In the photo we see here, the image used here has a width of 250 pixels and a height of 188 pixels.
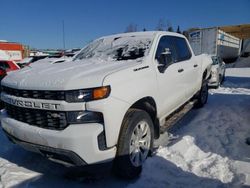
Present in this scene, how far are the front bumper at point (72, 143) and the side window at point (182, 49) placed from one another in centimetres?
258

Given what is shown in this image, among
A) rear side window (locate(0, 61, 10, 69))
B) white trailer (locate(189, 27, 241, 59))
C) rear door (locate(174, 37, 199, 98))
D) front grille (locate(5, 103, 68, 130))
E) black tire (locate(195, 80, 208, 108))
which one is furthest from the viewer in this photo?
white trailer (locate(189, 27, 241, 59))

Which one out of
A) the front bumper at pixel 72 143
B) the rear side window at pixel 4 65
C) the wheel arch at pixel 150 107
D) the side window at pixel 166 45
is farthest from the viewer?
the rear side window at pixel 4 65

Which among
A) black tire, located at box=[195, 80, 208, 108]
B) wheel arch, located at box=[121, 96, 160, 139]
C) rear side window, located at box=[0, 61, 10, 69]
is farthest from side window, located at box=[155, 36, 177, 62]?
rear side window, located at box=[0, 61, 10, 69]

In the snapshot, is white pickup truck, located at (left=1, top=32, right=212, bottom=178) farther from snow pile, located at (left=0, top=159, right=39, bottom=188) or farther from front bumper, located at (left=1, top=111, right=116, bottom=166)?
snow pile, located at (left=0, top=159, right=39, bottom=188)

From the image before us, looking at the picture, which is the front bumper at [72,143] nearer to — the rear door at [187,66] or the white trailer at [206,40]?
the rear door at [187,66]

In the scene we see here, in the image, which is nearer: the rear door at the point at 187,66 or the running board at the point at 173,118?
the running board at the point at 173,118

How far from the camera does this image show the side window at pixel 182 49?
4723 mm

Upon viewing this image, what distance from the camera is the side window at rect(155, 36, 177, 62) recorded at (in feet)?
13.0

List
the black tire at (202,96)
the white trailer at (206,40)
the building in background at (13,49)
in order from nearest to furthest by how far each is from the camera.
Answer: the black tire at (202,96) < the white trailer at (206,40) < the building in background at (13,49)

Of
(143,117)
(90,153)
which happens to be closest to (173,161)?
(143,117)

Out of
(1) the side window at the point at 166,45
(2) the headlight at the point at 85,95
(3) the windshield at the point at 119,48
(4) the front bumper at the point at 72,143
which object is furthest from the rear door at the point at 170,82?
(4) the front bumper at the point at 72,143

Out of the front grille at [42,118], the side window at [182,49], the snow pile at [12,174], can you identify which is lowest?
the snow pile at [12,174]

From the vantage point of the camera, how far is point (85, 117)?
262 cm

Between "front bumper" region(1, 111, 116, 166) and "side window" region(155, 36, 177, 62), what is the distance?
5.84ft
